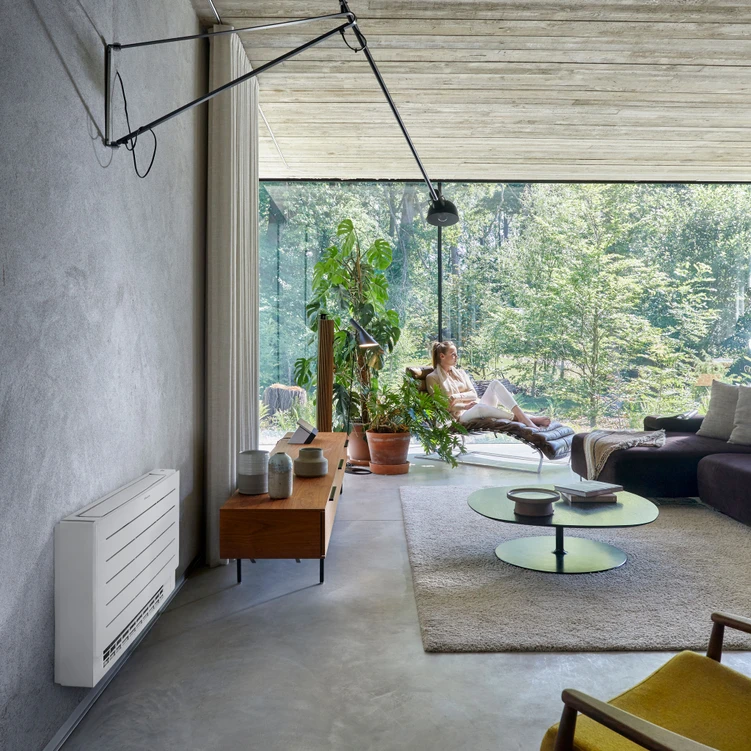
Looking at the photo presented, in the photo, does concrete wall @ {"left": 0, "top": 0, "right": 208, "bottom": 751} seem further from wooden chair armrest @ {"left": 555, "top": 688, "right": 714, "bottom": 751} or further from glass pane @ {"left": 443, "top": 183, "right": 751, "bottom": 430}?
glass pane @ {"left": 443, "top": 183, "right": 751, "bottom": 430}

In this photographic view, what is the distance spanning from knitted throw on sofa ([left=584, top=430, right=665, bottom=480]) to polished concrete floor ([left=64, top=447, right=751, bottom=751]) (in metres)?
2.14

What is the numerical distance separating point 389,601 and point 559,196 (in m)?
5.50

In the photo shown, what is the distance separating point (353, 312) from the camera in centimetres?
647

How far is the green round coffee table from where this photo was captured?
3.17 metres

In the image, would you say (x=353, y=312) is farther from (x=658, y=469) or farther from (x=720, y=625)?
(x=720, y=625)

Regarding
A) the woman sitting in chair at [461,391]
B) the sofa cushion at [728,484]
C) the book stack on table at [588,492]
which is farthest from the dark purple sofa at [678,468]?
the woman sitting in chair at [461,391]

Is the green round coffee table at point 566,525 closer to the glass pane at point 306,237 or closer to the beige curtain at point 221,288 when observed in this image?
the beige curtain at point 221,288

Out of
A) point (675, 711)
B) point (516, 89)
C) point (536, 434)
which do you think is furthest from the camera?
point (536, 434)

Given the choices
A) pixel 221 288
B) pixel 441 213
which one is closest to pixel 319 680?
pixel 221 288

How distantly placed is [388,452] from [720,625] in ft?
13.9

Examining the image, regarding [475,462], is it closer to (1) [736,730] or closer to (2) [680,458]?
(2) [680,458]

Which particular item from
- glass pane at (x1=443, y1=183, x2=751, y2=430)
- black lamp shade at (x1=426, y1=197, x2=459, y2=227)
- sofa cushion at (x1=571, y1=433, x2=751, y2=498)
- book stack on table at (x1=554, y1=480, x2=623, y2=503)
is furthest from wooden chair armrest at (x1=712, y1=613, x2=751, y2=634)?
glass pane at (x1=443, y1=183, x2=751, y2=430)

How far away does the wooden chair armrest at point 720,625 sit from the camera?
151cm

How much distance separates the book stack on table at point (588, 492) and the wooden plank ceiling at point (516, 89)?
2.43m
